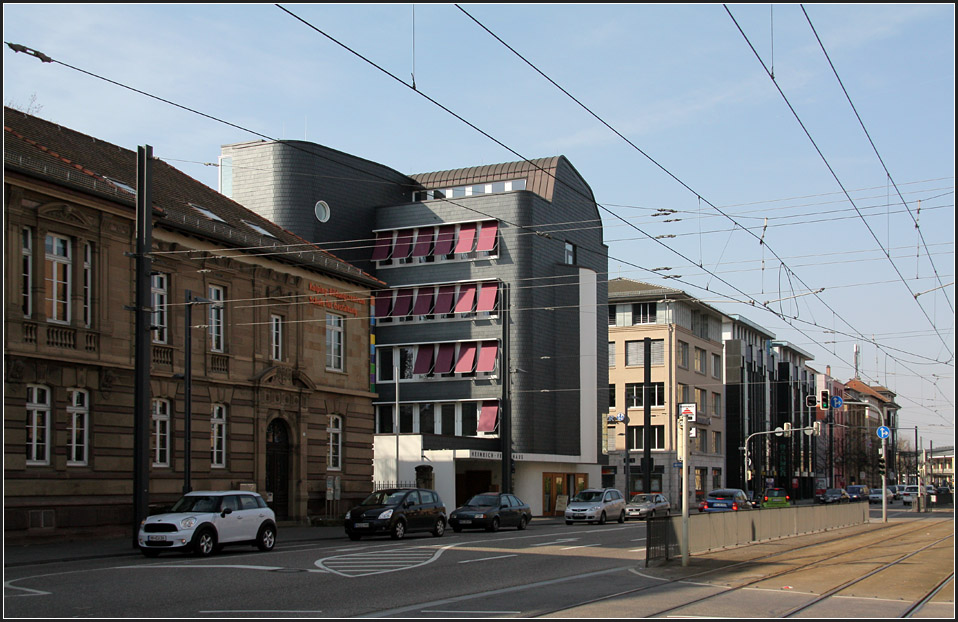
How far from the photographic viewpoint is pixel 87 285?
29859mm

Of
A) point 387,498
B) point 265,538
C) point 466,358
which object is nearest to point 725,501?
point 466,358

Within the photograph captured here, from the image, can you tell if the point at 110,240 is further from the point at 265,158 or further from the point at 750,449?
the point at 750,449

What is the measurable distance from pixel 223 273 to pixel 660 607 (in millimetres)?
24099

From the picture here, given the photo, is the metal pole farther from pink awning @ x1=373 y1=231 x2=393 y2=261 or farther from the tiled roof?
pink awning @ x1=373 y1=231 x2=393 y2=261

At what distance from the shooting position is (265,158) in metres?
61.1

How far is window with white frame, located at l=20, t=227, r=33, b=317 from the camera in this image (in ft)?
90.8

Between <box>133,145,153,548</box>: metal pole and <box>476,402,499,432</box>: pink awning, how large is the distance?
114 ft

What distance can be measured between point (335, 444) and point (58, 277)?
601 inches

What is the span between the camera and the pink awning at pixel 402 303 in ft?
208

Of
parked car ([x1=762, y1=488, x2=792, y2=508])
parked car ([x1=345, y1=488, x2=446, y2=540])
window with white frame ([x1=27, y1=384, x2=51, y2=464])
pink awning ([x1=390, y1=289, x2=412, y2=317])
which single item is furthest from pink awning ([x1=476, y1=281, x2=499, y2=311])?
window with white frame ([x1=27, y1=384, x2=51, y2=464])

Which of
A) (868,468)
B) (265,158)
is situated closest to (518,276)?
(265,158)

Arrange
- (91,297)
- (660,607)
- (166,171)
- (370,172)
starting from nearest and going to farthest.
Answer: (660,607) → (91,297) → (166,171) → (370,172)

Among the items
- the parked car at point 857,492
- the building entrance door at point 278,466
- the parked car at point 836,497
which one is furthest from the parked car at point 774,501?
the parked car at point 857,492

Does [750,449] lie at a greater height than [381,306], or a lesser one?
lesser
